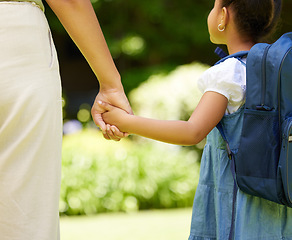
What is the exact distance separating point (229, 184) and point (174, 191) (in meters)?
4.80

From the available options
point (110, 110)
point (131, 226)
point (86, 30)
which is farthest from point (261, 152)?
point (131, 226)

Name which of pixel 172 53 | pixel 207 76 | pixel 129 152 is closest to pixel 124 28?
pixel 172 53

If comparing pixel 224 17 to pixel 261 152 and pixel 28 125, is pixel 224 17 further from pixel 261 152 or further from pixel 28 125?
pixel 28 125

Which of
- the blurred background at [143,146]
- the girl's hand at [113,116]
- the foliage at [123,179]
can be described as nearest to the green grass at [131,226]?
the blurred background at [143,146]

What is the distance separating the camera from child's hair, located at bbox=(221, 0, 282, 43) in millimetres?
2318

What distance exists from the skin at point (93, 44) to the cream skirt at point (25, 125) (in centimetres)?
21

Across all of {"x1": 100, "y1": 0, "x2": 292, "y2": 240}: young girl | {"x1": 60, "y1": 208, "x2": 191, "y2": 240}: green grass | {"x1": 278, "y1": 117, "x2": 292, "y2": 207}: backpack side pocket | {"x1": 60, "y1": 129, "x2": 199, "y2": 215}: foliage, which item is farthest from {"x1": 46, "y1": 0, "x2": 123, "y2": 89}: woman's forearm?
{"x1": 60, "y1": 129, "x2": 199, "y2": 215}: foliage

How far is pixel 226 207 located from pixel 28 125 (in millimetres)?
955

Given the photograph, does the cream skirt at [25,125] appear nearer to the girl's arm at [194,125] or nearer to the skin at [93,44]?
the skin at [93,44]

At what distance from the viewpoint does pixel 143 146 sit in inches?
320

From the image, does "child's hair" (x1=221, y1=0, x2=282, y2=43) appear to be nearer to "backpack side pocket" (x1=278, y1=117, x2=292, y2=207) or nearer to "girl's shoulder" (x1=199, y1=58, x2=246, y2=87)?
"girl's shoulder" (x1=199, y1=58, x2=246, y2=87)

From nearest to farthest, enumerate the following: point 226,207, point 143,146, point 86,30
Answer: point 86,30
point 226,207
point 143,146

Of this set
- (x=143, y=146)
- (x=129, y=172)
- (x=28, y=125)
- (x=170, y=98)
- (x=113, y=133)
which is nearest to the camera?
(x=28, y=125)

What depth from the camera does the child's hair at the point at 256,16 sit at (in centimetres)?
232
